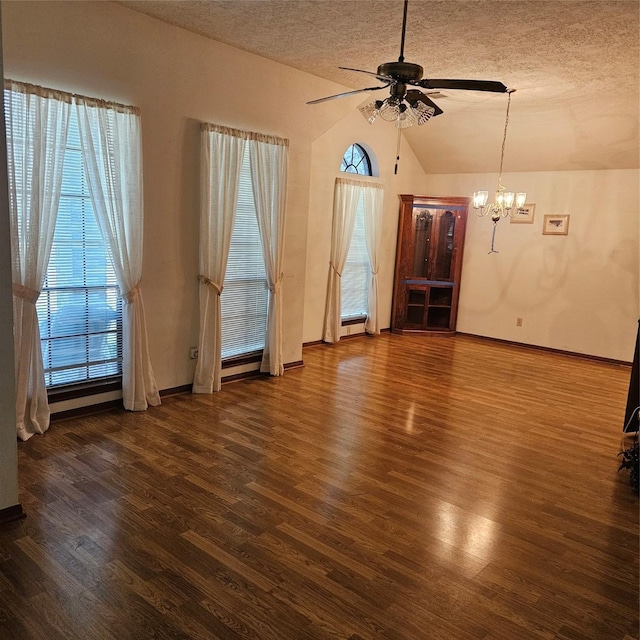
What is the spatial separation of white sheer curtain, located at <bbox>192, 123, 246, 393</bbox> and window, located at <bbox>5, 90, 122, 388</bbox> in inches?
33.3

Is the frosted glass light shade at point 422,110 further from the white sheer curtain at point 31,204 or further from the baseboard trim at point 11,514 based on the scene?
the baseboard trim at point 11,514

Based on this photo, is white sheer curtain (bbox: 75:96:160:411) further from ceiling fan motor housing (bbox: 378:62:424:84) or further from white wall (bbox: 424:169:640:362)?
white wall (bbox: 424:169:640:362)

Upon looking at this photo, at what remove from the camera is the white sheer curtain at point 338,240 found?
7395 mm

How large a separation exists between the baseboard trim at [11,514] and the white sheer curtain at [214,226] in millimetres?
Result: 2330

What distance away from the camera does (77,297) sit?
14.1ft

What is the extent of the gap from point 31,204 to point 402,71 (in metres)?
2.64

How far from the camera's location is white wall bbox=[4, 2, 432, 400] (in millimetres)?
3807

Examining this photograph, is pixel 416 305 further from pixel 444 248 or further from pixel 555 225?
pixel 555 225

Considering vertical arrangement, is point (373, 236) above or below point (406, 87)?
below

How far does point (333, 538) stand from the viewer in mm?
2887

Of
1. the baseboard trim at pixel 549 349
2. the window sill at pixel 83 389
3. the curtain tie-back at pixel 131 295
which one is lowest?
the baseboard trim at pixel 549 349

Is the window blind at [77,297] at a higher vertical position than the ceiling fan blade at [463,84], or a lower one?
lower


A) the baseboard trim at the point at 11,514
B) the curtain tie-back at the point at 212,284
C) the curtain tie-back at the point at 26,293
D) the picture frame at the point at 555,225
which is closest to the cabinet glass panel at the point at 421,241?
the picture frame at the point at 555,225

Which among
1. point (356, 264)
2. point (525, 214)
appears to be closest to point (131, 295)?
point (356, 264)
